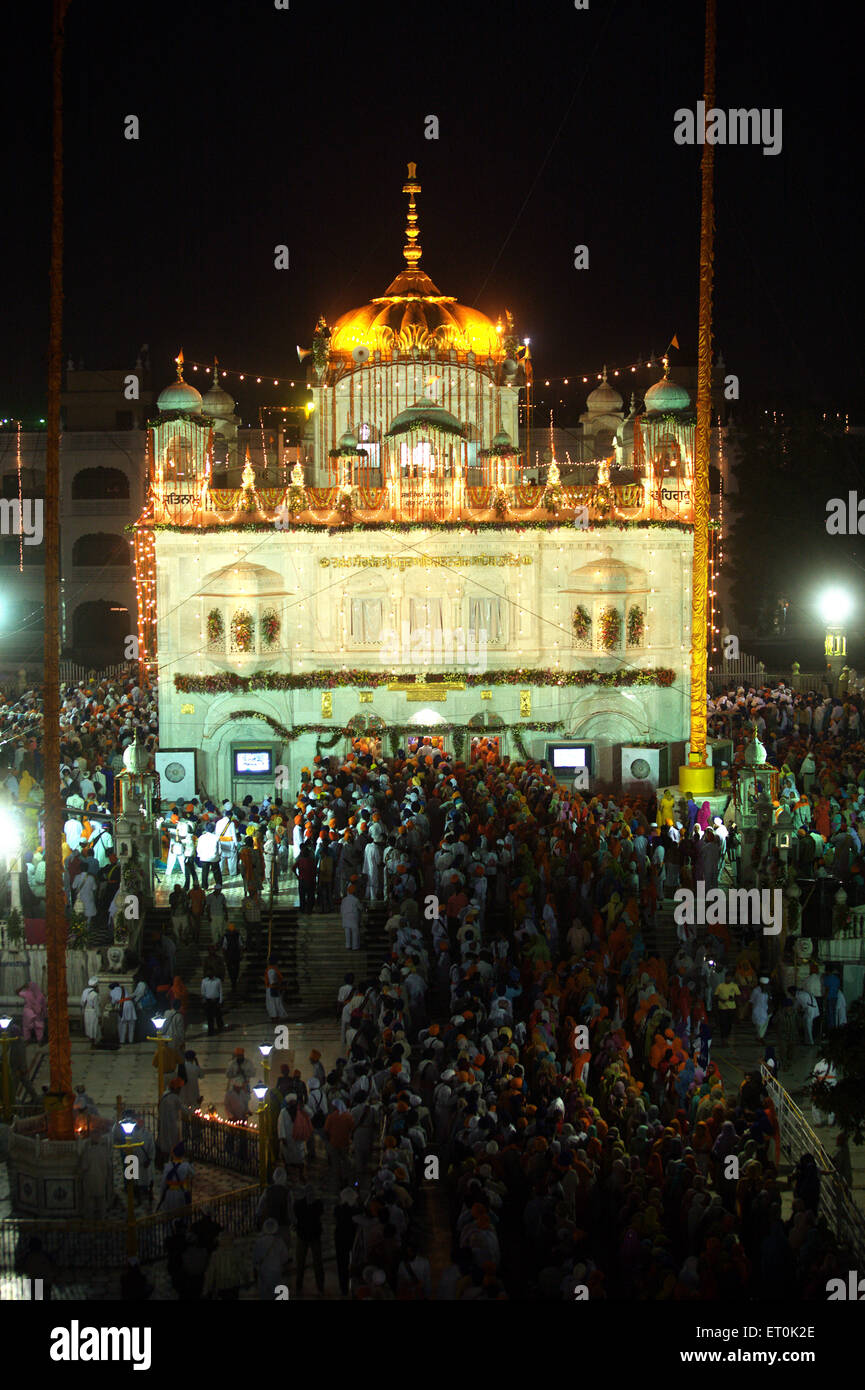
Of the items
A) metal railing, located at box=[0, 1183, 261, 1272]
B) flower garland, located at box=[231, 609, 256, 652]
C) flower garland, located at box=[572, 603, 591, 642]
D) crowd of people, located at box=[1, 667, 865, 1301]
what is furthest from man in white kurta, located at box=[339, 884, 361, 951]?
flower garland, located at box=[572, 603, 591, 642]

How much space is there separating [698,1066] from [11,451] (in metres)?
47.5

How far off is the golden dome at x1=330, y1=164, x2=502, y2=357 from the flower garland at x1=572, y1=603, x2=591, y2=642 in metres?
7.58

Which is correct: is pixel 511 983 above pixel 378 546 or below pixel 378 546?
below

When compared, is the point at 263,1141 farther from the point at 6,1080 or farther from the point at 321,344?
the point at 321,344

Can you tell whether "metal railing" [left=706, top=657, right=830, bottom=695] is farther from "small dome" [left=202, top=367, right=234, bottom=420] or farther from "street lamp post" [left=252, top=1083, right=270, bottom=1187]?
"street lamp post" [left=252, top=1083, right=270, bottom=1187]

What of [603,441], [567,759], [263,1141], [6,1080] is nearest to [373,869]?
[6,1080]

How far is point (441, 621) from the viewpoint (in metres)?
37.4

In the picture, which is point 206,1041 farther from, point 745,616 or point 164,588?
point 745,616

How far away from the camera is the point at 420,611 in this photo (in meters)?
37.3

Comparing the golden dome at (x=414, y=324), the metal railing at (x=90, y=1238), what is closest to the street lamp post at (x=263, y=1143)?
the metal railing at (x=90, y=1238)

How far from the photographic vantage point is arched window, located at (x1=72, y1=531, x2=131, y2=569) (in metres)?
61.0

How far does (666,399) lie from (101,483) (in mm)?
29054

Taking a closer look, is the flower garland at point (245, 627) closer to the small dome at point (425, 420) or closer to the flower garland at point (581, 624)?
the small dome at point (425, 420)

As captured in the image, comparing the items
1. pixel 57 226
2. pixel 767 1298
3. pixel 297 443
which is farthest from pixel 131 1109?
pixel 297 443
